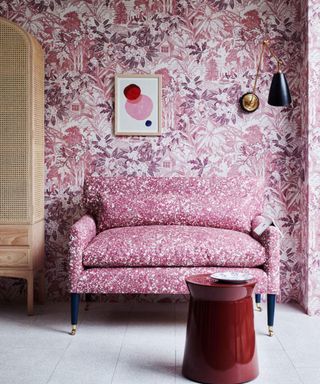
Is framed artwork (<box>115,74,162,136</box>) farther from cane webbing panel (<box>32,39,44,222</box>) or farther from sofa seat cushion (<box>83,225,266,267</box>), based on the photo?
sofa seat cushion (<box>83,225,266,267</box>)

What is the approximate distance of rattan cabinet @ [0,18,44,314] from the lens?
11.8 ft

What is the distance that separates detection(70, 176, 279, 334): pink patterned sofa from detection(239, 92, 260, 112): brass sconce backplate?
28.4 inches

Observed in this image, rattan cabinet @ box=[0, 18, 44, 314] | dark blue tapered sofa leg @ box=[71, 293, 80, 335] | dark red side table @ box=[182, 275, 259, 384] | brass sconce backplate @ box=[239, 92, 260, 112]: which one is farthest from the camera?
brass sconce backplate @ box=[239, 92, 260, 112]

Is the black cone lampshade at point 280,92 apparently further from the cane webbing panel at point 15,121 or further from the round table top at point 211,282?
the cane webbing panel at point 15,121

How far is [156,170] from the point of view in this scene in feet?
13.3

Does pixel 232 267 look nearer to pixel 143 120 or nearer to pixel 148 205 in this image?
pixel 148 205

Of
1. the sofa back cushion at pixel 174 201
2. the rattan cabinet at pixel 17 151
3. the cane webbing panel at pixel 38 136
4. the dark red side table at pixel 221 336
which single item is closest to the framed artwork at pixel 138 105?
the sofa back cushion at pixel 174 201

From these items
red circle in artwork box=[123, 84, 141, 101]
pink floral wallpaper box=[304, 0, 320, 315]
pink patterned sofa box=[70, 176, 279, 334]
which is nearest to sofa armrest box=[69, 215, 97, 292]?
pink patterned sofa box=[70, 176, 279, 334]

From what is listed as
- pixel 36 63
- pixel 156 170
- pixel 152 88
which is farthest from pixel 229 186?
pixel 36 63

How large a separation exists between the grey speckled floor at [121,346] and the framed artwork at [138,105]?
131 centimetres

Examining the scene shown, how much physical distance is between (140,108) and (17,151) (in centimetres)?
98

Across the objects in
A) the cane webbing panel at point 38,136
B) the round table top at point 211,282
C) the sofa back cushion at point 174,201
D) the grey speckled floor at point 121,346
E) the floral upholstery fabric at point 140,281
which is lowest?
the grey speckled floor at point 121,346

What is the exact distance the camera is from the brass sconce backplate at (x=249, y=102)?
397 centimetres

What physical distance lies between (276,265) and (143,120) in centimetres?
151
